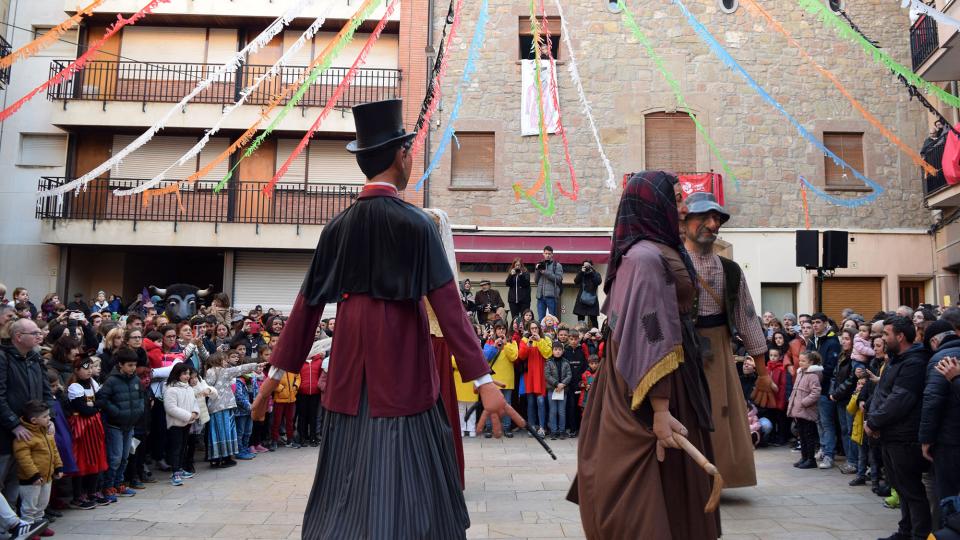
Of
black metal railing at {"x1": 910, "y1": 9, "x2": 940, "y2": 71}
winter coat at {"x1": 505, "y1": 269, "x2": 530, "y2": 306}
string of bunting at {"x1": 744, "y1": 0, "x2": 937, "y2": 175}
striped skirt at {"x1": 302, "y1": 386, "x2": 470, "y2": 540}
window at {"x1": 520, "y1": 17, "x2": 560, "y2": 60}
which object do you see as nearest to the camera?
striped skirt at {"x1": 302, "y1": 386, "x2": 470, "y2": 540}

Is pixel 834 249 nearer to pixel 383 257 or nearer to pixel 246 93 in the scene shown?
pixel 246 93

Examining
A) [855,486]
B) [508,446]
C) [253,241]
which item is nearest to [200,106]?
[253,241]

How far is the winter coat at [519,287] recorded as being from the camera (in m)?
15.1

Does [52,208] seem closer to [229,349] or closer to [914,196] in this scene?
[229,349]

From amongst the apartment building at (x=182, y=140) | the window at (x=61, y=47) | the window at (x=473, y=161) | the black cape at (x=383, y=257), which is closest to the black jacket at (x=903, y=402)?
the black cape at (x=383, y=257)

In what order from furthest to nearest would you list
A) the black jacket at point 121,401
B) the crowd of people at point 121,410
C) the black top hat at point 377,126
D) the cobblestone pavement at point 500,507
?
1. the black jacket at point 121,401
2. the crowd of people at point 121,410
3. the cobblestone pavement at point 500,507
4. the black top hat at point 377,126

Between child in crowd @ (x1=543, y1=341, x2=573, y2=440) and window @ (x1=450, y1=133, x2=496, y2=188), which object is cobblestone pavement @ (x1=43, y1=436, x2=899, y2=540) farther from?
window @ (x1=450, y1=133, x2=496, y2=188)

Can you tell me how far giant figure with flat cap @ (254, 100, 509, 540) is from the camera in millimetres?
2957

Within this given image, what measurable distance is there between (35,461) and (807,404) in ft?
26.4

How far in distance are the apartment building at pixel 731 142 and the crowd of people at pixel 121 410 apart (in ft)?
28.9

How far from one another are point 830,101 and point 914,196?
3318 millimetres

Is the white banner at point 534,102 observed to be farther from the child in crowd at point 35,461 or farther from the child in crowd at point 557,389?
the child in crowd at point 35,461

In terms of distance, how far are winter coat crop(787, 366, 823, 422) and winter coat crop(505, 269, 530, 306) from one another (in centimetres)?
698

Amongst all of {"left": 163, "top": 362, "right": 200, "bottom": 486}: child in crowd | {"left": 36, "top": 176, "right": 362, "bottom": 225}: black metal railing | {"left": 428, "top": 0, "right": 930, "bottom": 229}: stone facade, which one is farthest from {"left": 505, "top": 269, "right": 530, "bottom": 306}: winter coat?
{"left": 163, "top": 362, "right": 200, "bottom": 486}: child in crowd
